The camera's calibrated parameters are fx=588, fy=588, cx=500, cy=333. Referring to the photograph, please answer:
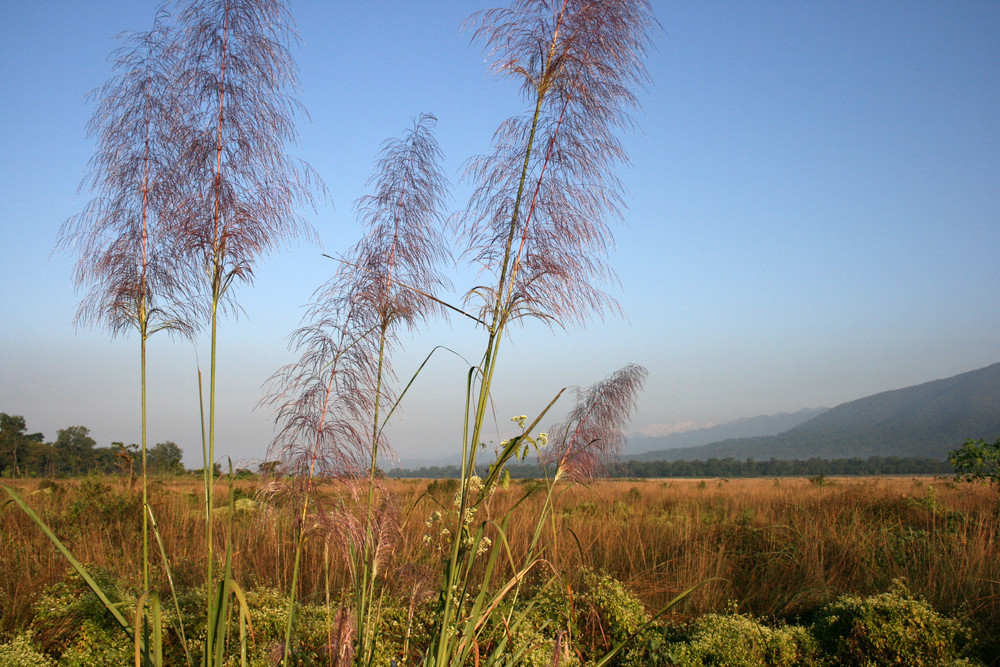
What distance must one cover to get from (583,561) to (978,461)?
878 cm

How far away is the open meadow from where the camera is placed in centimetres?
313

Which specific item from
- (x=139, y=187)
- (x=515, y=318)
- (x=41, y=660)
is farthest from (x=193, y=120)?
(x=41, y=660)

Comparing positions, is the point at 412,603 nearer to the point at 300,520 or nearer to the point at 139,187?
the point at 300,520

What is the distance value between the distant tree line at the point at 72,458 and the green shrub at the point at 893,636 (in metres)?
3.96

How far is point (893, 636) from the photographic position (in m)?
3.37

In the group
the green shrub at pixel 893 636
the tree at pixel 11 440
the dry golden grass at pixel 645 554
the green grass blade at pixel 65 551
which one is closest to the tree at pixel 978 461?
the dry golden grass at pixel 645 554

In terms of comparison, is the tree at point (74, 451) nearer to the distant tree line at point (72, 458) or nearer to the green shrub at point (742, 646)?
the distant tree line at point (72, 458)

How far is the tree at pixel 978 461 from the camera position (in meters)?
9.63

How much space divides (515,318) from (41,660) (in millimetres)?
2782

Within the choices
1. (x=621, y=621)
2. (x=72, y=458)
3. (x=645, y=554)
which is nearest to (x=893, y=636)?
(x=621, y=621)

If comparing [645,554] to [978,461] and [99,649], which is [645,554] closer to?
[99,649]

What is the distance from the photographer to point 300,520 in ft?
8.33

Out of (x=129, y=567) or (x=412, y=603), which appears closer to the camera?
(x=412, y=603)

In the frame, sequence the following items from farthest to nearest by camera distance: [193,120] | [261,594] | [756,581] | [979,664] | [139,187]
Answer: [756,581], [261,594], [979,664], [139,187], [193,120]
